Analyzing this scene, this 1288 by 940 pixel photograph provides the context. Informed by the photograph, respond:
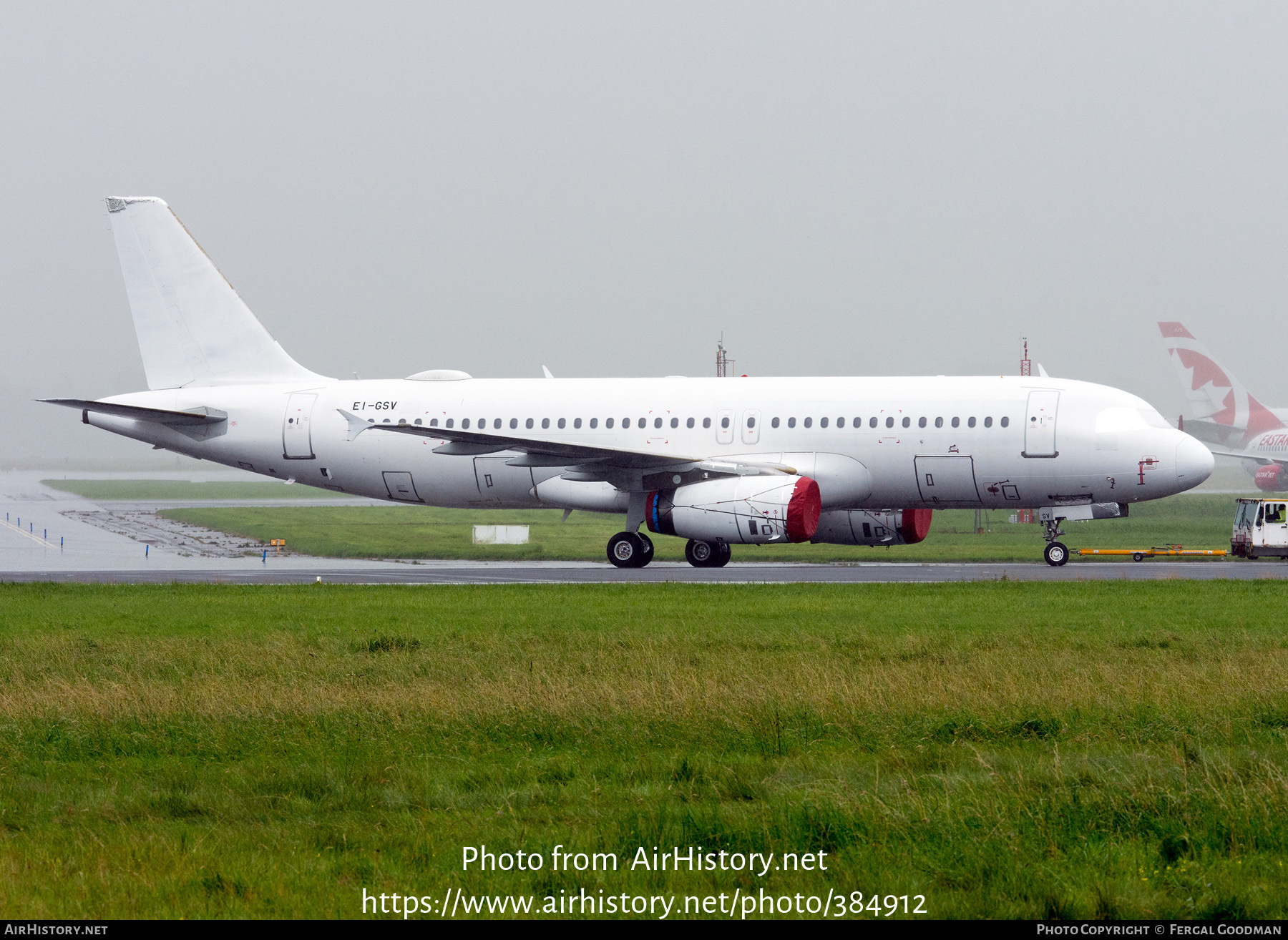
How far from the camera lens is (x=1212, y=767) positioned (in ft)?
29.6

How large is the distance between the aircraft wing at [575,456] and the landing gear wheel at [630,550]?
6.10ft

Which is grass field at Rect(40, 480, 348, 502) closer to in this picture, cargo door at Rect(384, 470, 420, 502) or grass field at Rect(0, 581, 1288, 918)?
cargo door at Rect(384, 470, 420, 502)

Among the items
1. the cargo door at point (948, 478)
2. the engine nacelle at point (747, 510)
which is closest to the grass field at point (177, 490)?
the engine nacelle at point (747, 510)

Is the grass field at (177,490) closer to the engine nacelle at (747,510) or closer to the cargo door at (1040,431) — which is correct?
the engine nacelle at (747,510)

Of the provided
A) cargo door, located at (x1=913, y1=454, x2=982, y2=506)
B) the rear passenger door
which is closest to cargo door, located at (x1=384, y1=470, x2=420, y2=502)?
the rear passenger door

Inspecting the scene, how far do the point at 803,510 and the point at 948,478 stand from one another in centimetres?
400

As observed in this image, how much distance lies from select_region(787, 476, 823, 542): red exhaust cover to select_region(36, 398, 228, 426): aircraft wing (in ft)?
51.5

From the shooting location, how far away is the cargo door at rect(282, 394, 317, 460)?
3556 centimetres

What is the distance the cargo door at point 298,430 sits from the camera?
35.6 metres

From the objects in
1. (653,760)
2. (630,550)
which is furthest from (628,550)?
(653,760)

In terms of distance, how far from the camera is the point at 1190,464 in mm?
30031

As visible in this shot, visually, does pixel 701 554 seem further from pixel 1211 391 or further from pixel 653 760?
pixel 1211 391

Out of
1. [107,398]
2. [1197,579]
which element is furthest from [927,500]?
[107,398]

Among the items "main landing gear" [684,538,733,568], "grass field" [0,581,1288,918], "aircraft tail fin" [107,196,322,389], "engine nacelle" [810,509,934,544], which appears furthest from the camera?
"aircraft tail fin" [107,196,322,389]
